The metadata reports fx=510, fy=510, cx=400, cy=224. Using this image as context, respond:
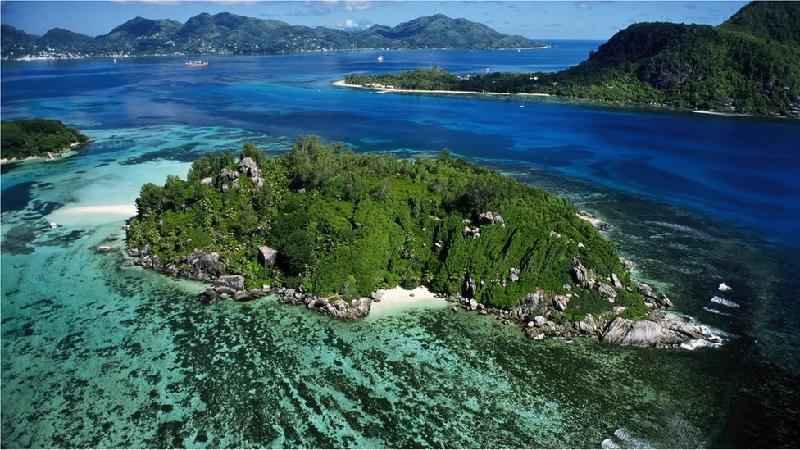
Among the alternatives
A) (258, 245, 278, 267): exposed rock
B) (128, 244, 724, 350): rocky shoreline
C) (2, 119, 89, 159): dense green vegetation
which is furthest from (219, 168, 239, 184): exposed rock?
(2, 119, 89, 159): dense green vegetation

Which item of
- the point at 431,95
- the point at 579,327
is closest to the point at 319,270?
the point at 579,327

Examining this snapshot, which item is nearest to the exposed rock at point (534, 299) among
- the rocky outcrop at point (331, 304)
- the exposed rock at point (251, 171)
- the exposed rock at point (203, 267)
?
the rocky outcrop at point (331, 304)

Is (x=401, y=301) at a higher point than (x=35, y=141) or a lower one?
lower

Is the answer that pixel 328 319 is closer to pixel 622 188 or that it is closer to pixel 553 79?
pixel 622 188

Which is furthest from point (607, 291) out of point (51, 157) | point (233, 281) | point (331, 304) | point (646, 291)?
point (51, 157)

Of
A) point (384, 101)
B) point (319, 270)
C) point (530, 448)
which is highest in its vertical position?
point (384, 101)

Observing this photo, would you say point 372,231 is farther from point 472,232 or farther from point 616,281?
point 616,281

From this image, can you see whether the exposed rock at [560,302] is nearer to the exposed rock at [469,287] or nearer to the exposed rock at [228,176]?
the exposed rock at [469,287]
